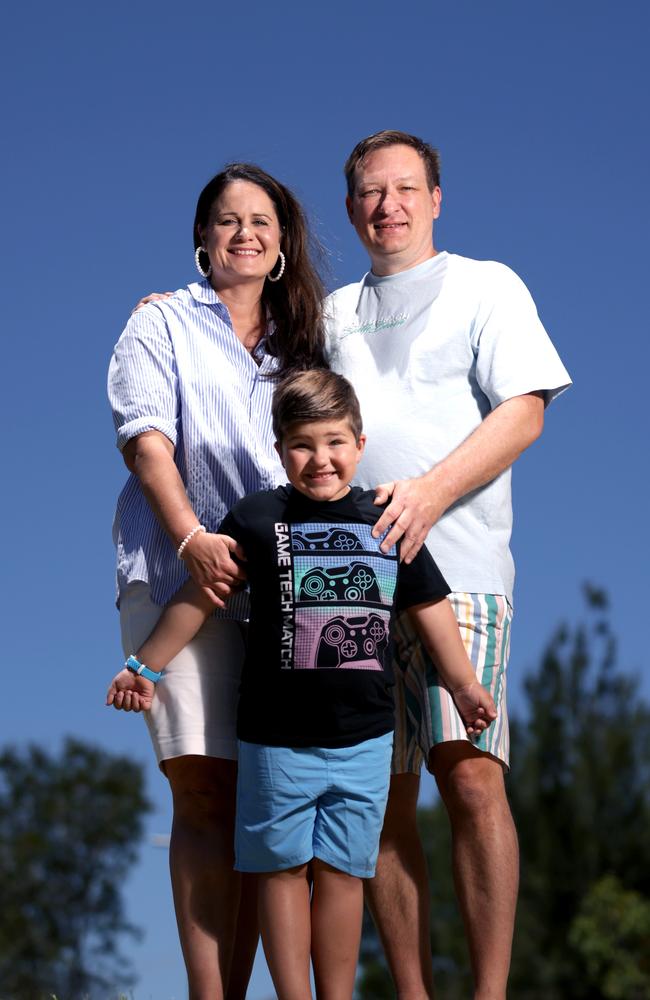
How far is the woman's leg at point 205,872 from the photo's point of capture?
3.54 meters

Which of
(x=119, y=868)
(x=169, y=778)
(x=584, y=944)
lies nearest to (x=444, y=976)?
(x=584, y=944)

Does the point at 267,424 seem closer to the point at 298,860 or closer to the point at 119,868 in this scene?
the point at 298,860

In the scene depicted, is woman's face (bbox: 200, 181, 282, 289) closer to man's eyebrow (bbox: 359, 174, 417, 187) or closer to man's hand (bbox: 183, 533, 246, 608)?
man's eyebrow (bbox: 359, 174, 417, 187)

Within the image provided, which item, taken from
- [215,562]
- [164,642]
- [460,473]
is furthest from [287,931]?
[460,473]

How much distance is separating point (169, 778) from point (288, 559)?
0.80 meters

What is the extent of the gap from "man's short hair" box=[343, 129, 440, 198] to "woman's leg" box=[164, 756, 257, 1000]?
196cm

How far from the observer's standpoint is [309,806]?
3.35 metres

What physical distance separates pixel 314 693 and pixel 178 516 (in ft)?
2.09

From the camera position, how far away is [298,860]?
10.9 ft

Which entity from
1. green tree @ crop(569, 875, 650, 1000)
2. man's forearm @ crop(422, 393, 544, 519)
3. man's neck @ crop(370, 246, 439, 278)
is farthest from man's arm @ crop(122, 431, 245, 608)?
green tree @ crop(569, 875, 650, 1000)

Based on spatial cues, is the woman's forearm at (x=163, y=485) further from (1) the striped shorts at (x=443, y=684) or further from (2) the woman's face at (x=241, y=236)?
(1) the striped shorts at (x=443, y=684)

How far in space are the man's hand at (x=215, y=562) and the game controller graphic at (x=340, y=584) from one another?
0.68 feet

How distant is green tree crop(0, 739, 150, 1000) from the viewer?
100 feet

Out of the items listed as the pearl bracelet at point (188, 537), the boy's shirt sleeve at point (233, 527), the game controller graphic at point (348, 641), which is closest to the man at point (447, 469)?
the game controller graphic at point (348, 641)
